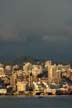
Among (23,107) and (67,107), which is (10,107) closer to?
(23,107)

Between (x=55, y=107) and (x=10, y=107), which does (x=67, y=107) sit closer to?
(x=55, y=107)

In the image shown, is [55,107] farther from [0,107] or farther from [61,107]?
[0,107]

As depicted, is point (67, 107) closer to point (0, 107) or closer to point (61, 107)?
point (61, 107)

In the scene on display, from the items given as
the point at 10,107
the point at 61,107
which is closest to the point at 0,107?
the point at 10,107

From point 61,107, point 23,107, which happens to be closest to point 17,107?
point 23,107

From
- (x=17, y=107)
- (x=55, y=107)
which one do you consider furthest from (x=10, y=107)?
(x=55, y=107)
